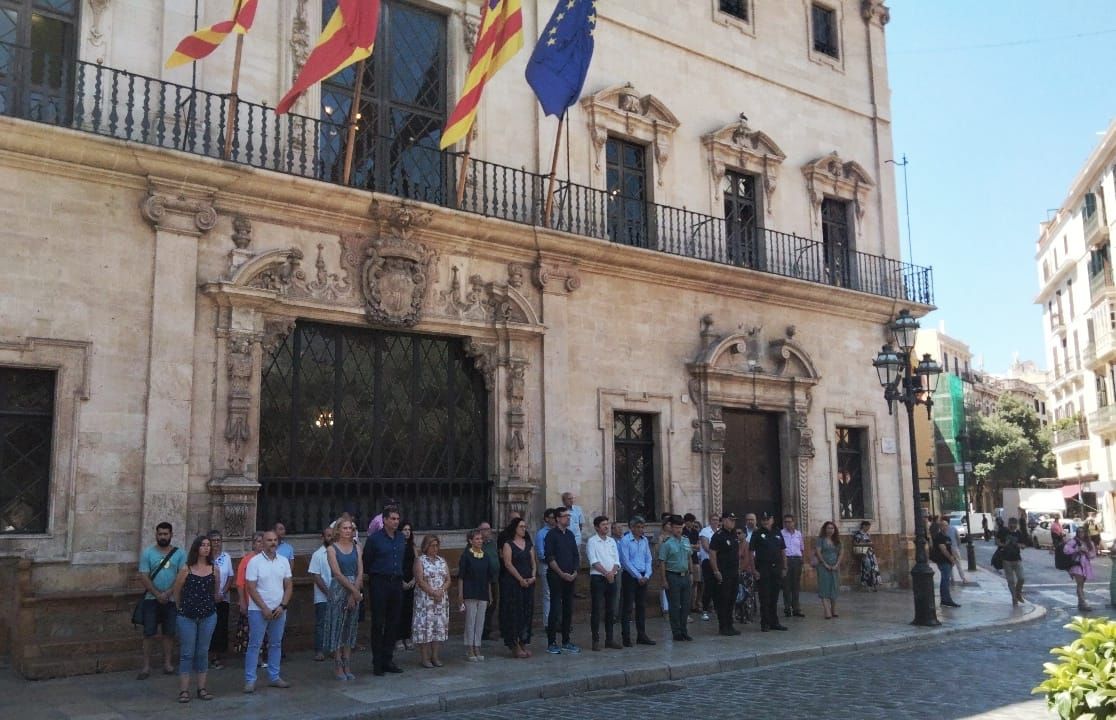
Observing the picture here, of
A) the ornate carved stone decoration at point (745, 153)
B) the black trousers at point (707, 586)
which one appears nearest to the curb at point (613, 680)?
the black trousers at point (707, 586)

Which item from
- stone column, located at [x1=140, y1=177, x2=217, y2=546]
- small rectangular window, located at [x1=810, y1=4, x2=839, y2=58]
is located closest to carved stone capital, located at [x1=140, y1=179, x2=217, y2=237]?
stone column, located at [x1=140, y1=177, x2=217, y2=546]

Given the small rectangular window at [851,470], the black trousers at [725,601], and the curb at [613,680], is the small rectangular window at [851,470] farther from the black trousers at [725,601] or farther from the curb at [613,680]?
the black trousers at [725,601]

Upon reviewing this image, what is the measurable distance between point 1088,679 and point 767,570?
9922mm

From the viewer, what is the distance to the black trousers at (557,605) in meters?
12.2

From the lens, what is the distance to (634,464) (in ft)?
55.4

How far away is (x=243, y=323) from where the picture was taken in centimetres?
1259

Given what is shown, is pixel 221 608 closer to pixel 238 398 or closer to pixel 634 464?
pixel 238 398

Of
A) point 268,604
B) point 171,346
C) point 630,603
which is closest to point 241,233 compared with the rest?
point 171,346

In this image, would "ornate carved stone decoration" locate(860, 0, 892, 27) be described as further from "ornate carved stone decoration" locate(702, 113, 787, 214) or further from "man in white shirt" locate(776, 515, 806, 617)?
"man in white shirt" locate(776, 515, 806, 617)

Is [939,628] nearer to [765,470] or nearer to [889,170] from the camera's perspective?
[765,470]

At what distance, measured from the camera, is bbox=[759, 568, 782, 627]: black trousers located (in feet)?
45.6

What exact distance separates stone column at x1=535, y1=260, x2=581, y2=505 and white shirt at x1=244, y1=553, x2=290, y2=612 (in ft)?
19.2

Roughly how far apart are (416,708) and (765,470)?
453 inches

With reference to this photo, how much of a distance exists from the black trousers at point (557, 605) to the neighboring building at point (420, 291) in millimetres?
2699
